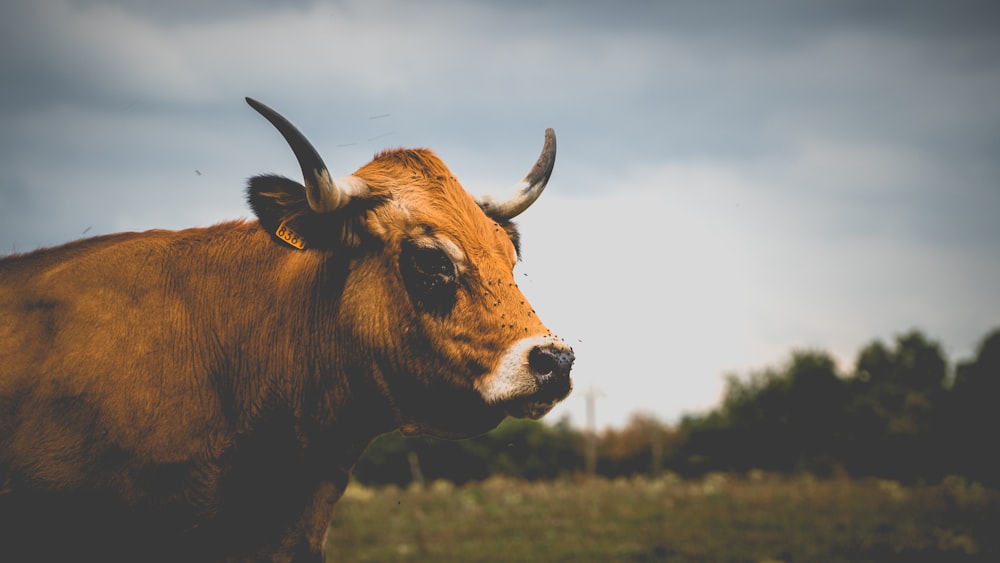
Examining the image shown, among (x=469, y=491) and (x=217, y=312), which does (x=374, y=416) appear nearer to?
(x=217, y=312)

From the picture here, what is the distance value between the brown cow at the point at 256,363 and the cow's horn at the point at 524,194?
0.41 meters

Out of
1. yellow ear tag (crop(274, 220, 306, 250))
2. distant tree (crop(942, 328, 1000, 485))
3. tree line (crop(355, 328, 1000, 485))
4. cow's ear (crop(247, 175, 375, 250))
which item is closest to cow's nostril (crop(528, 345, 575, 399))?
cow's ear (crop(247, 175, 375, 250))

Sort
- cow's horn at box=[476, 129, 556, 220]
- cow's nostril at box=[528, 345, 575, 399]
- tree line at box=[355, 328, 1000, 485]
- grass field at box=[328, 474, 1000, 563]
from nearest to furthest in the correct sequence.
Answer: cow's nostril at box=[528, 345, 575, 399], cow's horn at box=[476, 129, 556, 220], grass field at box=[328, 474, 1000, 563], tree line at box=[355, 328, 1000, 485]

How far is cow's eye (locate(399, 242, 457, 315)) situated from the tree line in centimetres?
1946

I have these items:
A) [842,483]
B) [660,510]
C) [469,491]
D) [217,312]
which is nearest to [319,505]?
[217,312]

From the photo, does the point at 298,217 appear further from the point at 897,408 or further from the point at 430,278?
the point at 897,408

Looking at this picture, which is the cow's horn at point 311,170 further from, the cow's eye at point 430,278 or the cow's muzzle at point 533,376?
the cow's muzzle at point 533,376

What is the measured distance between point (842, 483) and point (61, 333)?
1910cm

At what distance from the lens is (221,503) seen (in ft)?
11.5

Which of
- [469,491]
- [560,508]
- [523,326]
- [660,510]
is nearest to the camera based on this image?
[523,326]

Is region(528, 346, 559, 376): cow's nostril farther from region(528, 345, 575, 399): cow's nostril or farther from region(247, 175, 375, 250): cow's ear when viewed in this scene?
region(247, 175, 375, 250): cow's ear

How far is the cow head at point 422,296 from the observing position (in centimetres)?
329

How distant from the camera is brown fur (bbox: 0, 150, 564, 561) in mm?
3295

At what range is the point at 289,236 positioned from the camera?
12.1 ft
